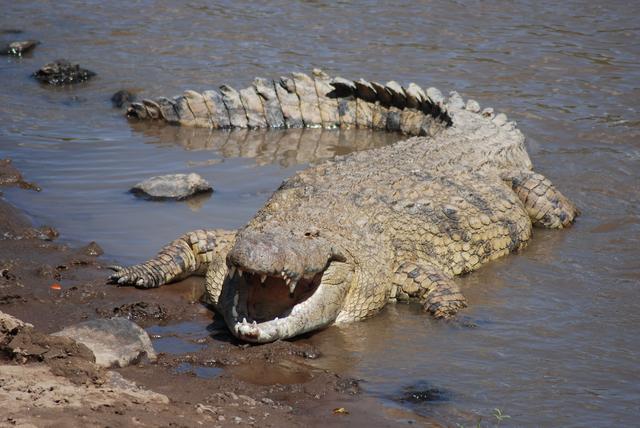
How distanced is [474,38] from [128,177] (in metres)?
6.96

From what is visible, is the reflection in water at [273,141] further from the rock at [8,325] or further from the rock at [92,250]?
the rock at [8,325]

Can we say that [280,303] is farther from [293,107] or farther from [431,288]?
[293,107]

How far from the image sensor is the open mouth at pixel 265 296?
201 inches

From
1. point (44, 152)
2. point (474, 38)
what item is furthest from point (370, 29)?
point (44, 152)

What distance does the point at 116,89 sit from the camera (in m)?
11.5

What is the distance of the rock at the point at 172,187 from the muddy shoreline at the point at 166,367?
111cm

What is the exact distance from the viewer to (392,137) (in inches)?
396

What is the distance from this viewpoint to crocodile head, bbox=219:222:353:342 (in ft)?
15.8

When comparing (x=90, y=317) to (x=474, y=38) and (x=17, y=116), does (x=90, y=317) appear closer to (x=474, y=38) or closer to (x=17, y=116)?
(x=17, y=116)

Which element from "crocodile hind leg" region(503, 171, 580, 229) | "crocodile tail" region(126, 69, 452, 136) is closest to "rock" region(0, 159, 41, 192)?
"crocodile tail" region(126, 69, 452, 136)

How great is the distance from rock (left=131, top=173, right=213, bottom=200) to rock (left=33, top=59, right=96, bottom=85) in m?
4.50

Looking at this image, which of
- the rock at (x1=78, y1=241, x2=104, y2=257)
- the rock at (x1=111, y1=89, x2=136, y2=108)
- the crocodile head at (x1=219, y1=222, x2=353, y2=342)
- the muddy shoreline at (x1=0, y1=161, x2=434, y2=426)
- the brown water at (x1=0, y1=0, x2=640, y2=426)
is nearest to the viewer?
the muddy shoreline at (x1=0, y1=161, x2=434, y2=426)

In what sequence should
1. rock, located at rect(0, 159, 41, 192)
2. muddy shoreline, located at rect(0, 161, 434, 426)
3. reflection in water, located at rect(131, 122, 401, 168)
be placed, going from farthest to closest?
1. reflection in water, located at rect(131, 122, 401, 168)
2. rock, located at rect(0, 159, 41, 192)
3. muddy shoreline, located at rect(0, 161, 434, 426)

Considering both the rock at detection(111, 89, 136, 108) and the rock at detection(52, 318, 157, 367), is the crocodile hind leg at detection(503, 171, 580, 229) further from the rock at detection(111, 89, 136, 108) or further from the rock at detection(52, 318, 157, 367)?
the rock at detection(111, 89, 136, 108)
